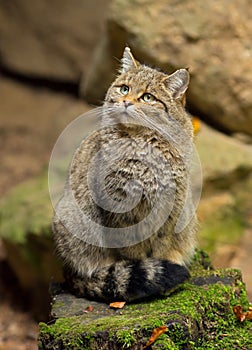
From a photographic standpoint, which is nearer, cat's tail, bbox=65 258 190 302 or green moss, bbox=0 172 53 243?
cat's tail, bbox=65 258 190 302

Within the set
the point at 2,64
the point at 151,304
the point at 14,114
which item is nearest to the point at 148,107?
the point at 151,304

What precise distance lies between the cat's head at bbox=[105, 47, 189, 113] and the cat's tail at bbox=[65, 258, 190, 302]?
762 mm

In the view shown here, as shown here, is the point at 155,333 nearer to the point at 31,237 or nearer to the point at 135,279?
the point at 135,279

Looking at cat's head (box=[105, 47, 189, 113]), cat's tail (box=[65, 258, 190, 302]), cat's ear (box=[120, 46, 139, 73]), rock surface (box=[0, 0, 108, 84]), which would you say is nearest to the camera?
cat's tail (box=[65, 258, 190, 302])

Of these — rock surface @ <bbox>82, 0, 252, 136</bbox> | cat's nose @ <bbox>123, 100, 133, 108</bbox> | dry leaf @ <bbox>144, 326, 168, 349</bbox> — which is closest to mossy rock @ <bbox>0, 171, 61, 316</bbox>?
rock surface @ <bbox>82, 0, 252, 136</bbox>

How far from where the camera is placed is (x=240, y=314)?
3.33m

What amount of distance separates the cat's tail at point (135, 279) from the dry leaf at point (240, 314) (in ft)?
0.98

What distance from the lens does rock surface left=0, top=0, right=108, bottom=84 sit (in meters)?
8.38

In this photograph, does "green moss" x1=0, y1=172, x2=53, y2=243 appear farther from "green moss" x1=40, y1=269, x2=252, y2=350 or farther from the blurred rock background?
"green moss" x1=40, y1=269, x2=252, y2=350

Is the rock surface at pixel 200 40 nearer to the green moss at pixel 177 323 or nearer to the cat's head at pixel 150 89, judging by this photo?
the cat's head at pixel 150 89

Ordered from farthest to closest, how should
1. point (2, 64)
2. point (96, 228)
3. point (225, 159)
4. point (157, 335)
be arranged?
point (2, 64), point (225, 159), point (96, 228), point (157, 335)

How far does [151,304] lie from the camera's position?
10.7 ft

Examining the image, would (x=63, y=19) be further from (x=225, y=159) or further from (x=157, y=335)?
(x=157, y=335)

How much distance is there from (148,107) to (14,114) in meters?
5.33
